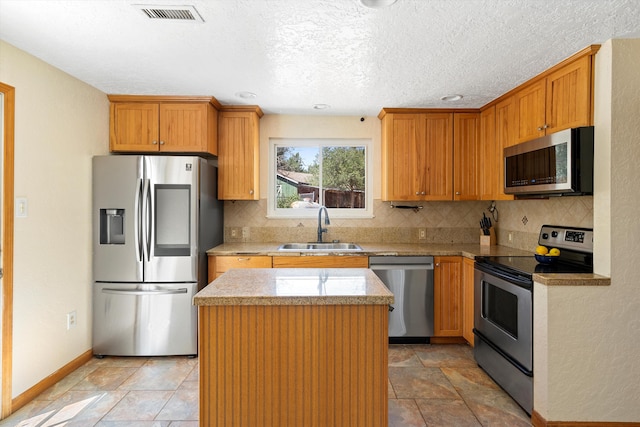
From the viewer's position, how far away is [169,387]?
263cm

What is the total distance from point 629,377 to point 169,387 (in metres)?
2.89

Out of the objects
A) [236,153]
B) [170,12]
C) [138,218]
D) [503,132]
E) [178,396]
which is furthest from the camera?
[236,153]

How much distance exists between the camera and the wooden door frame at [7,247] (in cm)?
228

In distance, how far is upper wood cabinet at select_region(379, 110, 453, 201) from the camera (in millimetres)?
3701

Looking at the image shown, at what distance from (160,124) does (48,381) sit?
220 centimetres

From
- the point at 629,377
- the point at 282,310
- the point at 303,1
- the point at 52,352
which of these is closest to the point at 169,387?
the point at 52,352

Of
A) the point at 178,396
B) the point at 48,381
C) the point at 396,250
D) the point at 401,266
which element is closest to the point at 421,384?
the point at 401,266

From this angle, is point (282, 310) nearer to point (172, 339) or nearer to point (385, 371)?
point (385, 371)

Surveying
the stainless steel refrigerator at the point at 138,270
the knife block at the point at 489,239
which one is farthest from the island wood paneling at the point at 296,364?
the knife block at the point at 489,239

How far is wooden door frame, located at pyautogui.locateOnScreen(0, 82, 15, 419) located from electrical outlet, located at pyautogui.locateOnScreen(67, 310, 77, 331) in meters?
0.51

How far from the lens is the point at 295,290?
1755mm

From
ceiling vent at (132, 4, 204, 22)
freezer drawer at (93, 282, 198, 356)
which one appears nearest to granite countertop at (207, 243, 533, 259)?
freezer drawer at (93, 282, 198, 356)

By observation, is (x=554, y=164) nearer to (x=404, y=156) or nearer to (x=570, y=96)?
(x=570, y=96)

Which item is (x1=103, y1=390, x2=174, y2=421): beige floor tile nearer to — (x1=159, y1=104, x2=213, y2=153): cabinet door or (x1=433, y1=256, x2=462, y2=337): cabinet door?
(x1=159, y1=104, x2=213, y2=153): cabinet door
